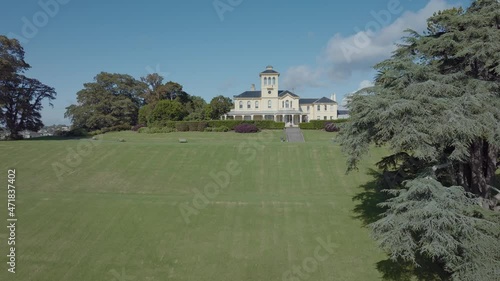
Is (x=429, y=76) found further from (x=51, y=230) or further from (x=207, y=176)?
(x=51, y=230)

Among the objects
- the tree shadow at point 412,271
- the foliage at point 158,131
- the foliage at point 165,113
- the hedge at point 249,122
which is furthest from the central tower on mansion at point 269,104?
the tree shadow at point 412,271

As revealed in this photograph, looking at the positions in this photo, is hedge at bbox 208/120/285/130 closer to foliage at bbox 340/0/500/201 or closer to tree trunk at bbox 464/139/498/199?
foliage at bbox 340/0/500/201

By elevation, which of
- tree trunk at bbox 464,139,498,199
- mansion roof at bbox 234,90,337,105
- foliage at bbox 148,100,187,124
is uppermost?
mansion roof at bbox 234,90,337,105

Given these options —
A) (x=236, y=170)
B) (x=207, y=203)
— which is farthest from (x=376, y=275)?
(x=236, y=170)

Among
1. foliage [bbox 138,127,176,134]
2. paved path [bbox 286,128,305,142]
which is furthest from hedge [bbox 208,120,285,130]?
foliage [bbox 138,127,176,134]

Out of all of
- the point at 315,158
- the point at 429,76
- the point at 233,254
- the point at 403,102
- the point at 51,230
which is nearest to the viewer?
the point at 403,102

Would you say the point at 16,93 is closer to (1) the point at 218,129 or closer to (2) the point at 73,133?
(2) the point at 73,133

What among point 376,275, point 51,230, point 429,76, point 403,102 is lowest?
point 376,275
